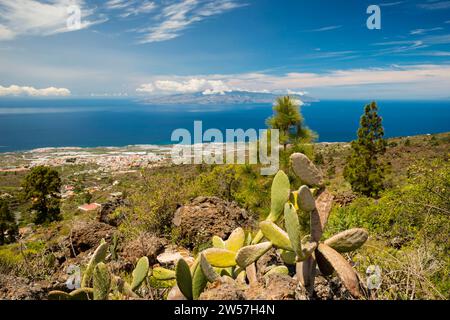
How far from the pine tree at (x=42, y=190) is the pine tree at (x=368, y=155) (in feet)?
77.2

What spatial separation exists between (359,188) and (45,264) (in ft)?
53.8

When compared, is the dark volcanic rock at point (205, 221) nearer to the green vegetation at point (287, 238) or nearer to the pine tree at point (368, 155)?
the green vegetation at point (287, 238)

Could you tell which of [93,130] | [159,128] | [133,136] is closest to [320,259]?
[133,136]

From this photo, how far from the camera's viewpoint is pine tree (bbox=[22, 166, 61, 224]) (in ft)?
85.6

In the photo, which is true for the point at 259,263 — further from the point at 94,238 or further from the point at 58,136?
the point at 58,136

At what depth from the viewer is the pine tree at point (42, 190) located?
85.6 ft

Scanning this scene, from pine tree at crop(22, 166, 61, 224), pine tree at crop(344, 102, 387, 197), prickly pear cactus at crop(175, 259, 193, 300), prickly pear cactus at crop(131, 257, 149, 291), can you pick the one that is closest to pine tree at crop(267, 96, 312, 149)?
prickly pear cactus at crop(131, 257, 149, 291)

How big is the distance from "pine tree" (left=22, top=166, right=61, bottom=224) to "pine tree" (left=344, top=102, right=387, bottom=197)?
23534 millimetres

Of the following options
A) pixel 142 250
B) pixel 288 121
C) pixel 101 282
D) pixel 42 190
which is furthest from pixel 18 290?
pixel 42 190

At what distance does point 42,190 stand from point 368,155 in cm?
2522

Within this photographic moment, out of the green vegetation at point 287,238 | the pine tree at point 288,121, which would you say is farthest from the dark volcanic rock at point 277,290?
the pine tree at point 288,121

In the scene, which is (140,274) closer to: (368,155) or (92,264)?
(92,264)

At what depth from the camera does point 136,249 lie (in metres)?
5.47

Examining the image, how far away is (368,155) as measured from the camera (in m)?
18.7
